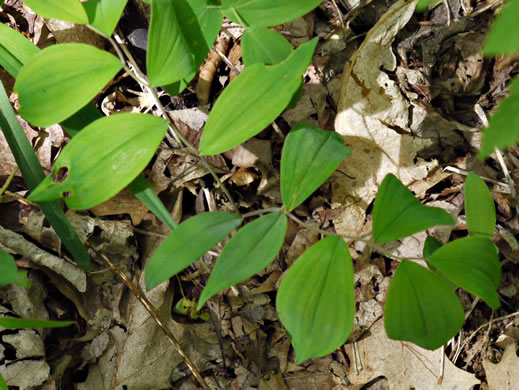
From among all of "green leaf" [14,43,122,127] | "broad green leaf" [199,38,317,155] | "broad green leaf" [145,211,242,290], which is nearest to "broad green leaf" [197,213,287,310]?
"broad green leaf" [145,211,242,290]

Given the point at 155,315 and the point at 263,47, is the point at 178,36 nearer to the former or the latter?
the point at 263,47

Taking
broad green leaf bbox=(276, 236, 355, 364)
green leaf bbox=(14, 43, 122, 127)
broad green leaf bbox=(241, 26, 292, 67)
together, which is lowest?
broad green leaf bbox=(276, 236, 355, 364)

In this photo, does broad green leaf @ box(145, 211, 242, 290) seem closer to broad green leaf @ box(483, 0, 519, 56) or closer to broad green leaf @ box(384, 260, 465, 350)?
broad green leaf @ box(384, 260, 465, 350)

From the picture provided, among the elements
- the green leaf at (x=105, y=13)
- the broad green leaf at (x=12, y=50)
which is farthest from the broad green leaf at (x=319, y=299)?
the broad green leaf at (x=12, y=50)

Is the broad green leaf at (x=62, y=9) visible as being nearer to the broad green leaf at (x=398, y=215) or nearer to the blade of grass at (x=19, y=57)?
the blade of grass at (x=19, y=57)


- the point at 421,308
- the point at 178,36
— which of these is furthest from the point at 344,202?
the point at 178,36

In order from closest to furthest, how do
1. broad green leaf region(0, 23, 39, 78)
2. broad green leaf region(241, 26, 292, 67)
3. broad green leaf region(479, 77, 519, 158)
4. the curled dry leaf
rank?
broad green leaf region(479, 77, 519, 158), broad green leaf region(241, 26, 292, 67), broad green leaf region(0, 23, 39, 78), the curled dry leaf

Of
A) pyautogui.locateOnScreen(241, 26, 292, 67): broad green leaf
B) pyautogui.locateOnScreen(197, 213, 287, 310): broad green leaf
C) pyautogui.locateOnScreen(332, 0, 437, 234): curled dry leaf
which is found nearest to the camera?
pyautogui.locateOnScreen(197, 213, 287, 310): broad green leaf
